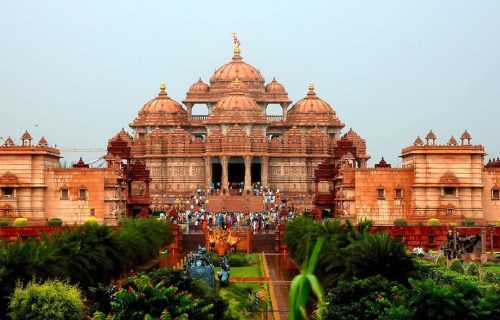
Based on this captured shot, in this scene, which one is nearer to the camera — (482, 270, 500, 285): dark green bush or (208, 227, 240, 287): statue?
(482, 270, 500, 285): dark green bush

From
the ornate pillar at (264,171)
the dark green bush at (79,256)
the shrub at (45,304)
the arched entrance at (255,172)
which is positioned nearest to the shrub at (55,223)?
the dark green bush at (79,256)

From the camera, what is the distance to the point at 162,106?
368ft

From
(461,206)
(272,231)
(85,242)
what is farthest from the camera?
(272,231)

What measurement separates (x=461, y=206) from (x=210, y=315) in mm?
40966

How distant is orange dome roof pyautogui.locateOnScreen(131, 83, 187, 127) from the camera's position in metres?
111

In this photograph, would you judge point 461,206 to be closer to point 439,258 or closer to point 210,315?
point 439,258

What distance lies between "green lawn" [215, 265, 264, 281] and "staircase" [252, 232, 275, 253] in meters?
10.0

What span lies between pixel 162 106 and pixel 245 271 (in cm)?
5892

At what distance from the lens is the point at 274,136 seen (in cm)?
11462

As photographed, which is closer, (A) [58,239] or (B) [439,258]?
(A) [58,239]

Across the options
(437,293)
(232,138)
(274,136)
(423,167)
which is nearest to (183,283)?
(437,293)

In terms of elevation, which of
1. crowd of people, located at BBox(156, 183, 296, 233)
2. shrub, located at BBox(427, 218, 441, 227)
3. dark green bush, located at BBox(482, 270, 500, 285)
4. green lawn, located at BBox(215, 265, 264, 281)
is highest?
crowd of people, located at BBox(156, 183, 296, 233)

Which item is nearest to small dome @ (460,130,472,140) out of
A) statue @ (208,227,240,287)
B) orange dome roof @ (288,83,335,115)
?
statue @ (208,227,240,287)

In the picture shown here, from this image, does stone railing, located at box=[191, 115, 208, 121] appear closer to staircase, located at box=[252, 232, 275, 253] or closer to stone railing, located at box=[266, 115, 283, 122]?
stone railing, located at box=[266, 115, 283, 122]
